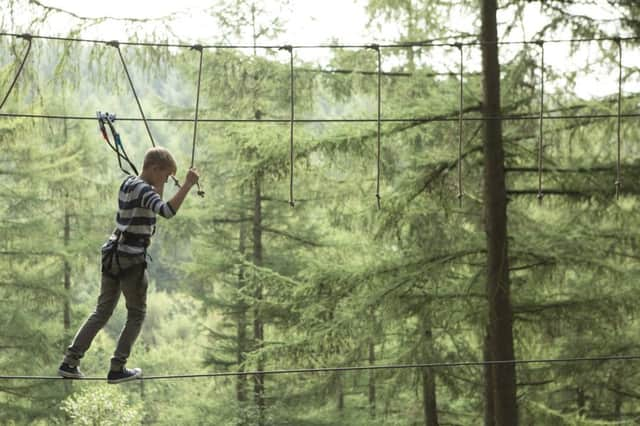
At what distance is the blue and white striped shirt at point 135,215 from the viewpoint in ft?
14.6

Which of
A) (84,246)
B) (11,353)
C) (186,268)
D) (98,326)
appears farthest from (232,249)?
(98,326)

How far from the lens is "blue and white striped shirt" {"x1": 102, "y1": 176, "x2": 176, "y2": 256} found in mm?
4461

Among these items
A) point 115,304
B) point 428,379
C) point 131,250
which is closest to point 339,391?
point 428,379

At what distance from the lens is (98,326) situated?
15.9 ft

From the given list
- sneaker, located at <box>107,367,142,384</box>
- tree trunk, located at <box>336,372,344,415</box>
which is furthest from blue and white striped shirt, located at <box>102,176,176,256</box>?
tree trunk, located at <box>336,372,344,415</box>

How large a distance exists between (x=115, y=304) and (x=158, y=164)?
2.91 feet

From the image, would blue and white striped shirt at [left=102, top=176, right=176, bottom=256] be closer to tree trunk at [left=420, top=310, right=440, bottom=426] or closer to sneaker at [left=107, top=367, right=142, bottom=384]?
sneaker at [left=107, top=367, right=142, bottom=384]

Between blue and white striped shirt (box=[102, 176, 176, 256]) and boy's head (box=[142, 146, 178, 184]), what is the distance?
0.22 feet

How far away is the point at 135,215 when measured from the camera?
4570 mm

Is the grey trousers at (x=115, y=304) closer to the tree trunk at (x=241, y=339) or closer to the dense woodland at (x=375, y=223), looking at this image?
the dense woodland at (x=375, y=223)

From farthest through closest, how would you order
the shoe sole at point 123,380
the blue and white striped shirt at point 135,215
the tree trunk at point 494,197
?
the tree trunk at point 494,197 < the shoe sole at point 123,380 < the blue and white striped shirt at point 135,215

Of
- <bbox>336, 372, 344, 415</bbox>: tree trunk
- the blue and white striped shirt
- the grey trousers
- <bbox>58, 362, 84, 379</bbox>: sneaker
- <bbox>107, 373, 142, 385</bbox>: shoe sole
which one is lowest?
<bbox>336, 372, 344, 415</bbox>: tree trunk

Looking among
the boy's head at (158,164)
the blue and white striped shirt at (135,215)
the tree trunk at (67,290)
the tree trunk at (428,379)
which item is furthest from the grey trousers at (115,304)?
the tree trunk at (67,290)

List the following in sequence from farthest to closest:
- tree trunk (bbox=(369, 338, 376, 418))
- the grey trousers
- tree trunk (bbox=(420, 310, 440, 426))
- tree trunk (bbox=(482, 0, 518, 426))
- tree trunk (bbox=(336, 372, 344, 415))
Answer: tree trunk (bbox=(336, 372, 344, 415))
tree trunk (bbox=(369, 338, 376, 418))
tree trunk (bbox=(420, 310, 440, 426))
tree trunk (bbox=(482, 0, 518, 426))
the grey trousers
